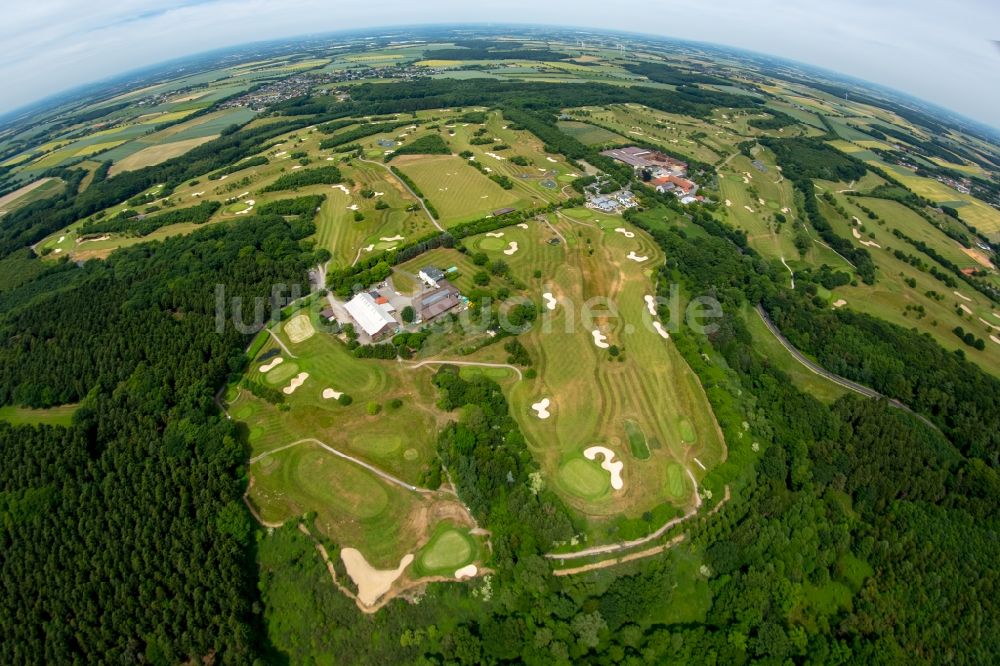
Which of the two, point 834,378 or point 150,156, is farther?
point 150,156

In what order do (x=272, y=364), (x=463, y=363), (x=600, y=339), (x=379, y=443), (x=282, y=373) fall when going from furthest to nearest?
(x=600, y=339)
(x=272, y=364)
(x=463, y=363)
(x=282, y=373)
(x=379, y=443)

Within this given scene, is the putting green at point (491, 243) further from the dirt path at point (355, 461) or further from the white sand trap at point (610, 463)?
the dirt path at point (355, 461)

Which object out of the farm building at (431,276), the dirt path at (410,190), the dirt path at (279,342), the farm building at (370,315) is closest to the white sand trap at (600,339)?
the farm building at (431,276)

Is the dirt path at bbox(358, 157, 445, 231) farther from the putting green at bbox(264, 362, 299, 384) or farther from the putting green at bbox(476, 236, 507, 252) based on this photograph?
the putting green at bbox(264, 362, 299, 384)

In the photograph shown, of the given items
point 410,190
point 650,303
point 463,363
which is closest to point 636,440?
point 463,363

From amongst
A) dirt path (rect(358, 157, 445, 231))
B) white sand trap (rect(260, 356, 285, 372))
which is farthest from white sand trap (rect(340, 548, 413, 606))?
dirt path (rect(358, 157, 445, 231))

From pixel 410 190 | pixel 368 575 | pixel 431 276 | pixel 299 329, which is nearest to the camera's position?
pixel 368 575

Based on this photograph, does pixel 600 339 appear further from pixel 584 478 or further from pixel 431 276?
pixel 431 276
